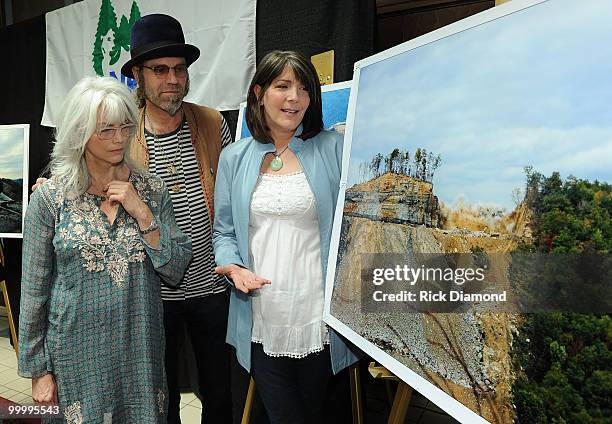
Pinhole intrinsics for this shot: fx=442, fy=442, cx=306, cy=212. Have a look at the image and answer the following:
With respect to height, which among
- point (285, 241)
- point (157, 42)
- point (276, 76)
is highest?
point (157, 42)

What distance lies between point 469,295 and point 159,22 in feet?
4.17

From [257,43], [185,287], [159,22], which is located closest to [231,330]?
[185,287]

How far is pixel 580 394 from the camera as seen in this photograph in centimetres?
57

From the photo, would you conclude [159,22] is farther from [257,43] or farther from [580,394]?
[580,394]

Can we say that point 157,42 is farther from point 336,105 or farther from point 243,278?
point 243,278

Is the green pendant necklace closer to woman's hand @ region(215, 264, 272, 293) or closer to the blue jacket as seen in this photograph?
the blue jacket

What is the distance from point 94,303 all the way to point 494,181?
0.99 m

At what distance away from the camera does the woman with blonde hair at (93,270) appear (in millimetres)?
1105

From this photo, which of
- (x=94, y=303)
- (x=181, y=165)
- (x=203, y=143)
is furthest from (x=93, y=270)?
(x=203, y=143)

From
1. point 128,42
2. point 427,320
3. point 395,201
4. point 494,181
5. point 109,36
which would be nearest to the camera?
point 494,181

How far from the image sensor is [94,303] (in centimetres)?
114

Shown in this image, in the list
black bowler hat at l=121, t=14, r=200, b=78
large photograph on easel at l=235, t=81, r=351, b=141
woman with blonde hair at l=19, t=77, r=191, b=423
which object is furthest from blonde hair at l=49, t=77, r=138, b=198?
large photograph on easel at l=235, t=81, r=351, b=141

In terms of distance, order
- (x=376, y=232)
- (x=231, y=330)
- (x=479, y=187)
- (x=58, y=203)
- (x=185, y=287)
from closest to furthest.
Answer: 1. (x=479, y=187)
2. (x=376, y=232)
3. (x=58, y=203)
4. (x=231, y=330)
5. (x=185, y=287)

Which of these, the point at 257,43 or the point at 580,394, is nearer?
the point at 580,394
